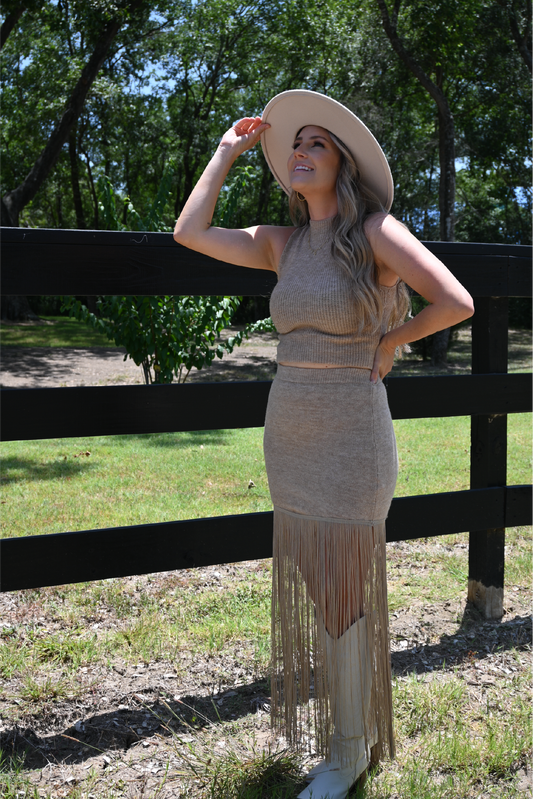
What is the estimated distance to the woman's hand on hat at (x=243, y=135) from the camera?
2.20 meters

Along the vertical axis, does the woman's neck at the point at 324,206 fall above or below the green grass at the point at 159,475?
above

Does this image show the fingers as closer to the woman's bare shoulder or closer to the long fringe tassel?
the woman's bare shoulder

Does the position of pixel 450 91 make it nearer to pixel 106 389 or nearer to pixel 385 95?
pixel 385 95

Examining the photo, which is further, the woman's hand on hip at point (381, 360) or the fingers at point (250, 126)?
the fingers at point (250, 126)

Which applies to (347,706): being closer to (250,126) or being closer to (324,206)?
(324,206)

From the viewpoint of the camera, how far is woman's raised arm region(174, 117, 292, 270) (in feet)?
7.02

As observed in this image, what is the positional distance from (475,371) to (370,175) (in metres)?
1.57

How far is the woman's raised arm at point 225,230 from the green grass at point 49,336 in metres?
14.2

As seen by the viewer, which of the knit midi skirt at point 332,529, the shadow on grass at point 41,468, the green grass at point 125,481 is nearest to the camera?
the knit midi skirt at point 332,529

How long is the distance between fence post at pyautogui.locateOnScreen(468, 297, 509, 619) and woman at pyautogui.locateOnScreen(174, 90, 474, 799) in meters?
1.31

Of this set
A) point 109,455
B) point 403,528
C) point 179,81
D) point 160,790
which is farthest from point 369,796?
point 179,81

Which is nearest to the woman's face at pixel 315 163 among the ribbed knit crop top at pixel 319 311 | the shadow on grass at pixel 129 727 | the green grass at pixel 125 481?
the ribbed knit crop top at pixel 319 311

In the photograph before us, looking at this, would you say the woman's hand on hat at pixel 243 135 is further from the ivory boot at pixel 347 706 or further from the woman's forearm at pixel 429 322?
the ivory boot at pixel 347 706

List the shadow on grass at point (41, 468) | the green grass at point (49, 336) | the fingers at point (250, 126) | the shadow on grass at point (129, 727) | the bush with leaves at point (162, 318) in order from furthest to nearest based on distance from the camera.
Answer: the green grass at point (49, 336)
the bush with leaves at point (162, 318)
the shadow on grass at point (41, 468)
the shadow on grass at point (129, 727)
the fingers at point (250, 126)
